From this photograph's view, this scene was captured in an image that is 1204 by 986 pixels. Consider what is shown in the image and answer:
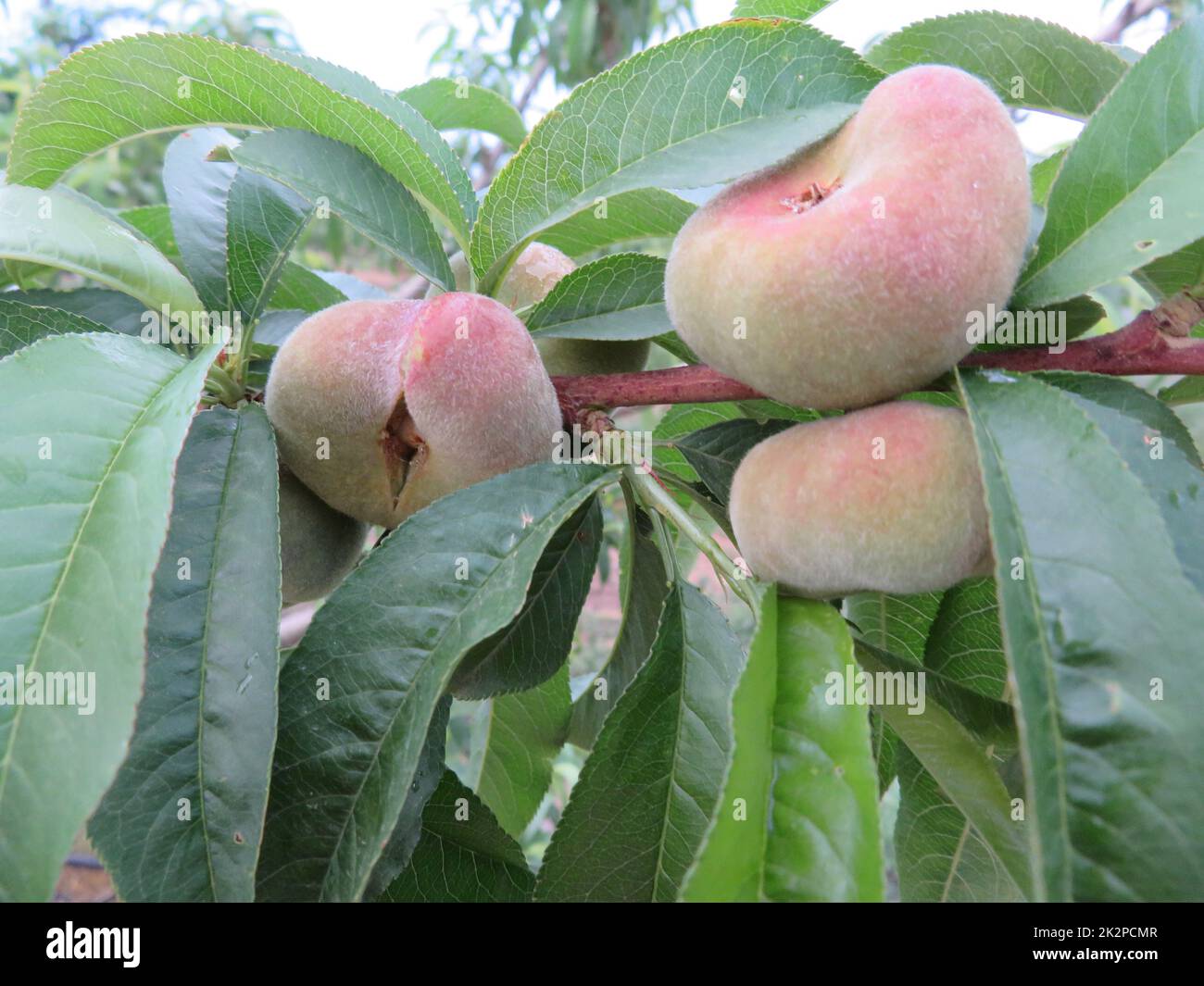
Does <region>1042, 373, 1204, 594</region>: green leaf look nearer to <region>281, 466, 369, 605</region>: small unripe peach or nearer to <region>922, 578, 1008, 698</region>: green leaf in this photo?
<region>922, 578, 1008, 698</region>: green leaf

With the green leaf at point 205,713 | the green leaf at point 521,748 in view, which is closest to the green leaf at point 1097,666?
the green leaf at point 205,713

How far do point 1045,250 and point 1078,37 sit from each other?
26 cm

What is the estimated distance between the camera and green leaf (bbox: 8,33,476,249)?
2.61ft

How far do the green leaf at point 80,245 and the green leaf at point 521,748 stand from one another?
25.0 inches

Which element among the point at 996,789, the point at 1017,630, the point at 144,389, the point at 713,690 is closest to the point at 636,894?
the point at 713,690

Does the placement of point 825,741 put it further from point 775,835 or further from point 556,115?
point 556,115

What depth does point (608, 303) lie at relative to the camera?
912mm

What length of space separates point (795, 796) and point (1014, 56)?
2.25ft

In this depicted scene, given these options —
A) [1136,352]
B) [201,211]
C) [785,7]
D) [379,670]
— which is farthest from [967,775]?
[201,211]

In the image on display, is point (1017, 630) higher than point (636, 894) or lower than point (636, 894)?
higher

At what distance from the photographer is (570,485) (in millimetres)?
780

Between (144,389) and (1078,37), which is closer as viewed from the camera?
(144,389)
